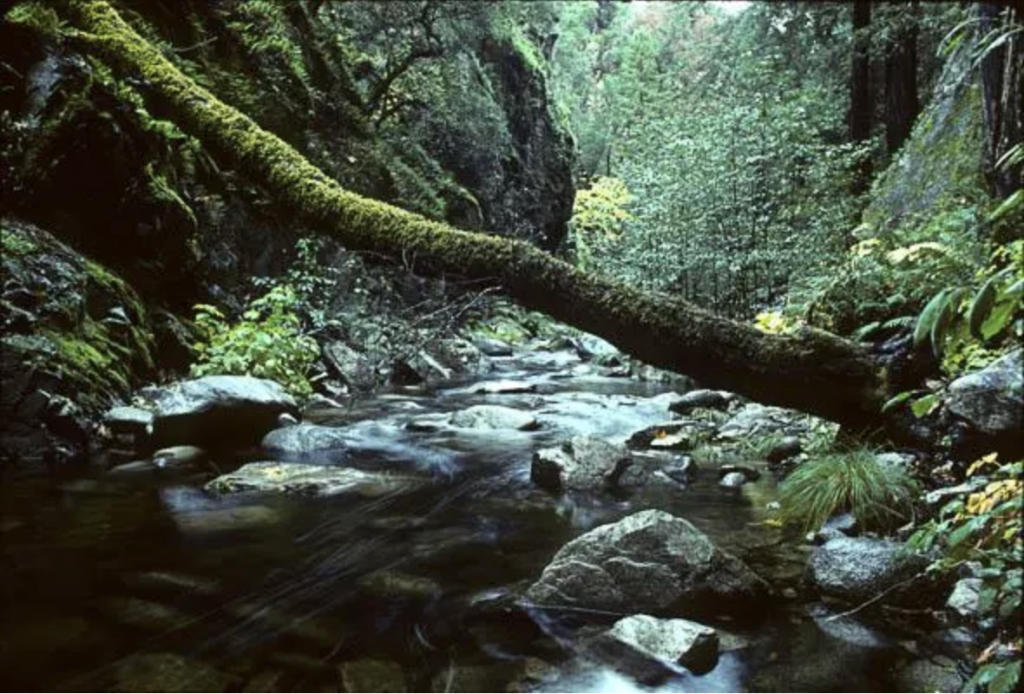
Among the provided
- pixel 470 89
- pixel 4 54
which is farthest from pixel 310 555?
pixel 470 89

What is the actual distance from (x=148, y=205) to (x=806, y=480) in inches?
301

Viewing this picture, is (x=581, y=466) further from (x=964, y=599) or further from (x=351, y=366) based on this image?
(x=351, y=366)

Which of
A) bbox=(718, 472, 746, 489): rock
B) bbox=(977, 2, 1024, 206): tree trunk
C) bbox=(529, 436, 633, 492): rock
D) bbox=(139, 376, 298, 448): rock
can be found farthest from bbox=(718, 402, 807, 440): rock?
bbox=(139, 376, 298, 448): rock

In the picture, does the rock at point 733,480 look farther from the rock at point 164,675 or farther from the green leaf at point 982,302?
the green leaf at point 982,302

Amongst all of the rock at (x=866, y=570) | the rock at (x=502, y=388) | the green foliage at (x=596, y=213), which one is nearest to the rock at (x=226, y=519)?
the rock at (x=866, y=570)

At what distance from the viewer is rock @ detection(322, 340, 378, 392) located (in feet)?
38.2

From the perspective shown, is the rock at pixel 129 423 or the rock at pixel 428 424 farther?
the rock at pixel 428 424

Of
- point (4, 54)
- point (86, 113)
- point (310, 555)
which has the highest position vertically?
point (4, 54)

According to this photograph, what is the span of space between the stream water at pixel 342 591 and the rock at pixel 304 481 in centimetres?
17

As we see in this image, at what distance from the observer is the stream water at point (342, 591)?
Result: 10.3 ft

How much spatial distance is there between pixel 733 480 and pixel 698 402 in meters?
3.66

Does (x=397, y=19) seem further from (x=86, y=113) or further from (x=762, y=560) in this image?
(x=762, y=560)

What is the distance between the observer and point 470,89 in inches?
651

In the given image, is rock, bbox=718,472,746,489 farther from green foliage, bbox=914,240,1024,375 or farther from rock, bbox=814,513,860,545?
green foliage, bbox=914,240,1024,375
